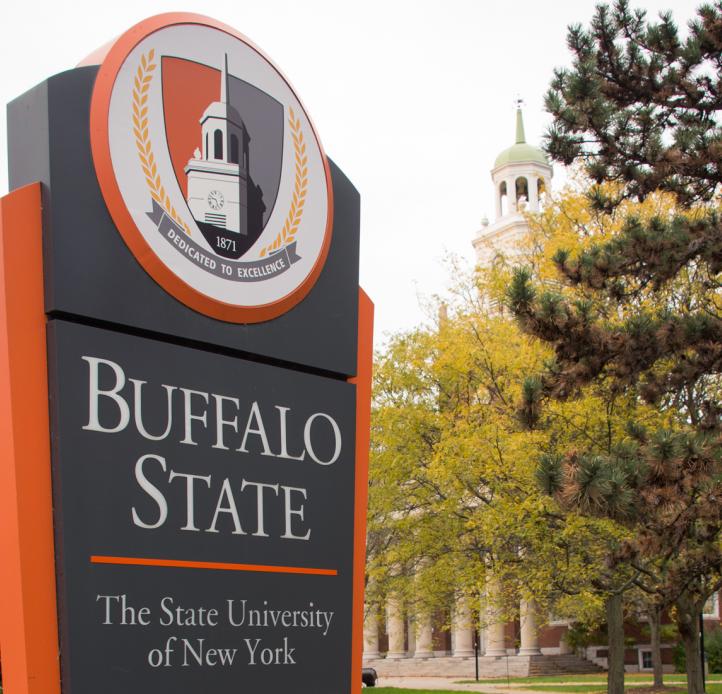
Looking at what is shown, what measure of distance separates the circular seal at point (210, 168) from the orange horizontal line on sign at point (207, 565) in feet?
3.86

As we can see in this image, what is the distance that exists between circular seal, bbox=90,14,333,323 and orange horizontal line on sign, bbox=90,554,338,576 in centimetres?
118

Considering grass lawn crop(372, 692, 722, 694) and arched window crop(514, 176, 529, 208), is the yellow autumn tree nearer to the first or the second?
grass lawn crop(372, 692, 722, 694)

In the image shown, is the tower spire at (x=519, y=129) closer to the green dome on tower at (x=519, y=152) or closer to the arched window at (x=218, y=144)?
the green dome on tower at (x=519, y=152)

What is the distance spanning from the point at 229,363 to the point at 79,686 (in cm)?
163

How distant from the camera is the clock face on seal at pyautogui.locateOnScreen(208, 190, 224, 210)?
4.75 meters

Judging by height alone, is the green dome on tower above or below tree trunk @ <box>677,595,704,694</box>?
above

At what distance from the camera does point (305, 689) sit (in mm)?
5000

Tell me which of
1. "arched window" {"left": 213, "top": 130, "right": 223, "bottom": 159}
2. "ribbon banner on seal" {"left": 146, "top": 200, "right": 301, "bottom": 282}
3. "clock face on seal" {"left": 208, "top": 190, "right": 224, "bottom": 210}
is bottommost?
"ribbon banner on seal" {"left": 146, "top": 200, "right": 301, "bottom": 282}

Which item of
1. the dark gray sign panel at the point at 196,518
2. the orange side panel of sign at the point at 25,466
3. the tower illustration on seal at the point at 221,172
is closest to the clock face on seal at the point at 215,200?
the tower illustration on seal at the point at 221,172

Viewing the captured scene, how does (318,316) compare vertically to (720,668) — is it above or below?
above

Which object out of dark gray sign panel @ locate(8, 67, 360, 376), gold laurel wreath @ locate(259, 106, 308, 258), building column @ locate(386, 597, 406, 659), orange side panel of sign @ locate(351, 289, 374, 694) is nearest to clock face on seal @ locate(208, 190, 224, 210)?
gold laurel wreath @ locate(259, 106, 308, 258)

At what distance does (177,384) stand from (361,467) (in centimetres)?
133

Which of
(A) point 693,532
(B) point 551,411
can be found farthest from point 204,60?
(B) point 551,411

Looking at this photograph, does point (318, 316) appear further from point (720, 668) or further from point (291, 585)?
point (720, 668)
